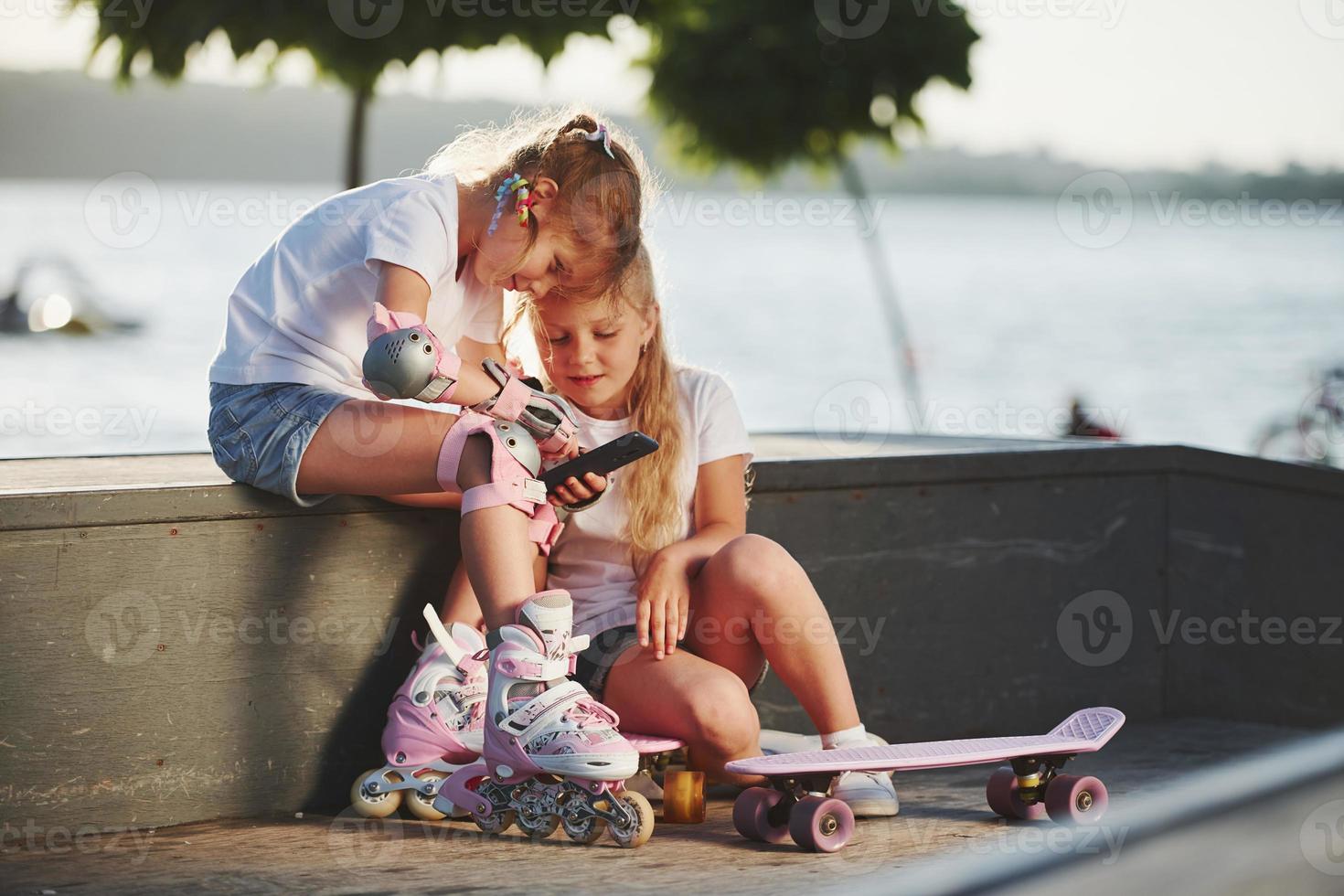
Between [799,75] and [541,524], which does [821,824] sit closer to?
[541,524]

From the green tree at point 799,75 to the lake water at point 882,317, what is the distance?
0.87m

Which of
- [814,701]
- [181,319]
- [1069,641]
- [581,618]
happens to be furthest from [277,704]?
[181,319]

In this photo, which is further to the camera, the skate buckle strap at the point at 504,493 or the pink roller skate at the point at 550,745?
the skate buckle strap at the point at 504,493

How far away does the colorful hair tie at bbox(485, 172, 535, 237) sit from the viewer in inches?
97.3

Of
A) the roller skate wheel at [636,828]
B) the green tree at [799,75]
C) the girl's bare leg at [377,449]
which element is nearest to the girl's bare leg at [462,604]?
the girl's bare leg at [377,449]

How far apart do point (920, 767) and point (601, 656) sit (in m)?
0.56

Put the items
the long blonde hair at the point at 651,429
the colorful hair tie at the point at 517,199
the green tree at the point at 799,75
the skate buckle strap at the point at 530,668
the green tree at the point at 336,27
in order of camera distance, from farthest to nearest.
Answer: the green tree at the point at 799,75 → the green tree at the point at 336,27 → the long blonde hair at the point at 651,429 → the colorful hair tie at the point at 517,199 → the skate buckle strap at the point at 530,668

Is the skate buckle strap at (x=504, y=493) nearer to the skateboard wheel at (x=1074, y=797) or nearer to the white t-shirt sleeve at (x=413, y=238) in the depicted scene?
the white t-shirt sleeve at (x=413, y=238)

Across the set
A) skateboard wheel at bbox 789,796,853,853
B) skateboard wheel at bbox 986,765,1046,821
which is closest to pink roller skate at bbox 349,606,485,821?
skateboard wheel at bbox 789,796,853,853

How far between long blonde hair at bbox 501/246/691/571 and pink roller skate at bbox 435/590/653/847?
41 centimetres

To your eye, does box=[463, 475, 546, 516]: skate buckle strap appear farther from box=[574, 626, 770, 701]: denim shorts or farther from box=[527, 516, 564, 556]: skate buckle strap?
box=[574, 626, 770, 701]: denim shorts

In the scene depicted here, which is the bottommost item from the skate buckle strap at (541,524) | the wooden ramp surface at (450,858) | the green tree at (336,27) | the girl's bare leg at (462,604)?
the wooden ramp surface at (450,858)

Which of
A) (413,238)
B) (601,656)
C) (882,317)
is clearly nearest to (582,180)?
(413,238)

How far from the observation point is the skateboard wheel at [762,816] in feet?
7.41
